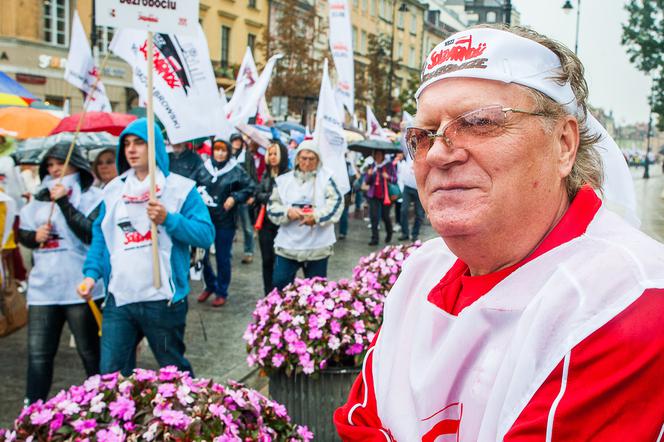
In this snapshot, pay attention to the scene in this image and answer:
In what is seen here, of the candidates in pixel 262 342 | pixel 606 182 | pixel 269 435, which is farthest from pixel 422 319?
pixel 262 342

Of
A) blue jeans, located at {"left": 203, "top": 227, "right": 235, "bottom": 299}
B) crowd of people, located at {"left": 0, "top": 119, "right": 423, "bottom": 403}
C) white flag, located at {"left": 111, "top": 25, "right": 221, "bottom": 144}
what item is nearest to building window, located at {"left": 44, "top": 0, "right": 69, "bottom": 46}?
blue jeans, located at {"left": 203, "top": 227, "right": 235, "bottom": 299}

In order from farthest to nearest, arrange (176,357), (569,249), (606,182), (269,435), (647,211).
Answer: (647,211), (176,357), (269,435), (606,182), (569,249)

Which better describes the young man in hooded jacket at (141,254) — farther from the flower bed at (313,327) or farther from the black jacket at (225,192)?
the black jacket at (225,192)

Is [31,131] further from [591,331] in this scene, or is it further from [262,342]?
[591,331]

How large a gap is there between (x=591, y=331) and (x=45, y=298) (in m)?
4.12

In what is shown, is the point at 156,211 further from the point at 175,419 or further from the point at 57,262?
the point at 175,419

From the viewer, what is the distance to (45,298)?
4602 millimetres

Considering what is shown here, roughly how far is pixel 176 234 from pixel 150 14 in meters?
1.38

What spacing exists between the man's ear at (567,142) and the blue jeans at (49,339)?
384cm

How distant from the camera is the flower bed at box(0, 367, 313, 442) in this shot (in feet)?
7.79

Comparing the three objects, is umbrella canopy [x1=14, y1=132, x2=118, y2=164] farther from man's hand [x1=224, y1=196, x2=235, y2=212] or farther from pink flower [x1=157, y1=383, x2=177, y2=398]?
pink flower [x1=157, y1=383, x2=177, y2=398]

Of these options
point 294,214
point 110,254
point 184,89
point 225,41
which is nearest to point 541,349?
point 110,254

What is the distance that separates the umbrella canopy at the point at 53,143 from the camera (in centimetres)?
707

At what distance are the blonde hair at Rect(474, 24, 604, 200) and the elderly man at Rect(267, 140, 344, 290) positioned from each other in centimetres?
495
